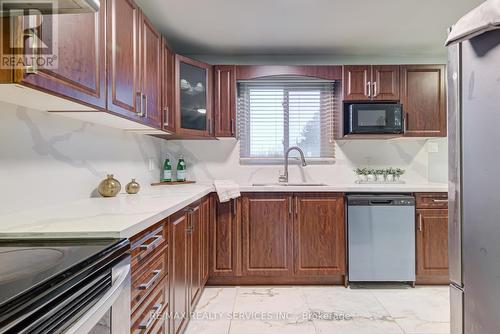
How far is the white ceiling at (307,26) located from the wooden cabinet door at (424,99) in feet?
1.05

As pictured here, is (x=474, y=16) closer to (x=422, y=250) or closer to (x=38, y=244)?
(x=38, y=244)

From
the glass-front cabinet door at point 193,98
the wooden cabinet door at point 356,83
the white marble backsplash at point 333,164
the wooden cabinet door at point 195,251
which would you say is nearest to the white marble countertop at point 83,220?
the wooden cabinet door at point 195,251

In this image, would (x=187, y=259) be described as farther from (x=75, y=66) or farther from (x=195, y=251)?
(x=75, y=66)

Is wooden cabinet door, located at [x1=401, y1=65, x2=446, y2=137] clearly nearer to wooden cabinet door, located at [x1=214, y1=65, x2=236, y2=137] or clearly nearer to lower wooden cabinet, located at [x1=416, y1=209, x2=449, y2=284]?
lower wooden cabinet, located at [x1=416, y1=209, x2=449, y2=284]

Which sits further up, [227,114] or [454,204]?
[227,114]

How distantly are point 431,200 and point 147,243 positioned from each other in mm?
2468

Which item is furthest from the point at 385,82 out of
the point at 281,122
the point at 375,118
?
the point at 281,122

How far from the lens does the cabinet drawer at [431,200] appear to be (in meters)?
2.49

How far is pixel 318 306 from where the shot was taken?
220 centimetres

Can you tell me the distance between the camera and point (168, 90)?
2.34 metres

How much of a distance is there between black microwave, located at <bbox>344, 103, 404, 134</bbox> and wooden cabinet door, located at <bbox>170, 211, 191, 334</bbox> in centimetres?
191

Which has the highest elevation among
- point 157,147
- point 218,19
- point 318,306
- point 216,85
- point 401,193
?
point 218,19

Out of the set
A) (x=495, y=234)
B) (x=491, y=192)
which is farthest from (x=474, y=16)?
(x=495, y=234)

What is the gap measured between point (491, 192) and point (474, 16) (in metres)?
0.65
